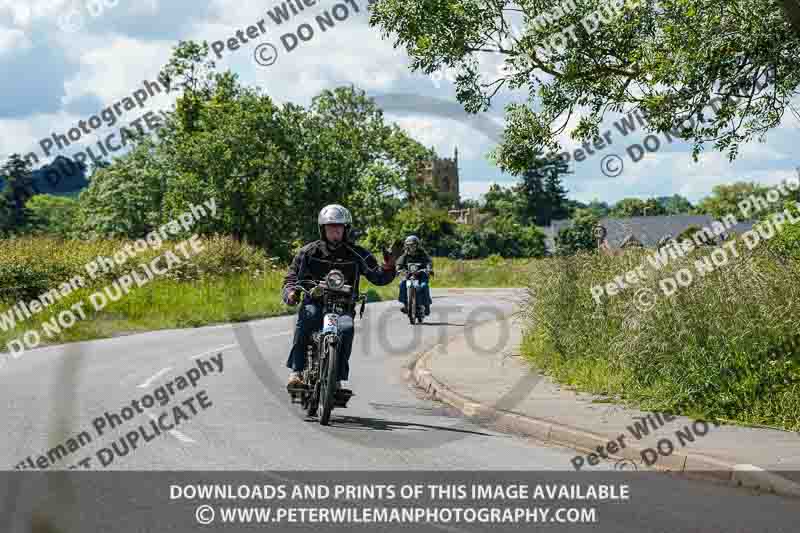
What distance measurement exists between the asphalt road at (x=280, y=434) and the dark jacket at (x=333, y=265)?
147 cm

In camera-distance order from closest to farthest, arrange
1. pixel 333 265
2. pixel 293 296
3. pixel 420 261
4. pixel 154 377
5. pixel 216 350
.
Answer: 1. pixel 293 296
2. pixel 333 265
3. pixel 154 377
4. pixel 216 350
5. pixel 420 261

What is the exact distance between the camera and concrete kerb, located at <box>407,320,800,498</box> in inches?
266

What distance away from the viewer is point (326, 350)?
357 inches

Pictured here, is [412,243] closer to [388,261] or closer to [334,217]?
[388,261]

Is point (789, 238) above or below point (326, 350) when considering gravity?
above

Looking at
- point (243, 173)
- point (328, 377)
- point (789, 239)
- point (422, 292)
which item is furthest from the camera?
point (243, 173)

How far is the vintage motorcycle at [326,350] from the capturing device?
9.03 m

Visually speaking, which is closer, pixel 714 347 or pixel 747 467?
pixel 747 467

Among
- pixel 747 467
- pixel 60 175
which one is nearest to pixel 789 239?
pixel 747 467

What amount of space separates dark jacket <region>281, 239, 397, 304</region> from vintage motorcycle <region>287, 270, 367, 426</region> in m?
0.14

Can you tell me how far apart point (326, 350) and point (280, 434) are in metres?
0.92

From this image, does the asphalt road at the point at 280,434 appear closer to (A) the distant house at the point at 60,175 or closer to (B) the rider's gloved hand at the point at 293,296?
(B) the rider's gloved hand at the point at 293,296

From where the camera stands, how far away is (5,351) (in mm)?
17766

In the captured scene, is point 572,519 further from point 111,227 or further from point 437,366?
point 111,227
